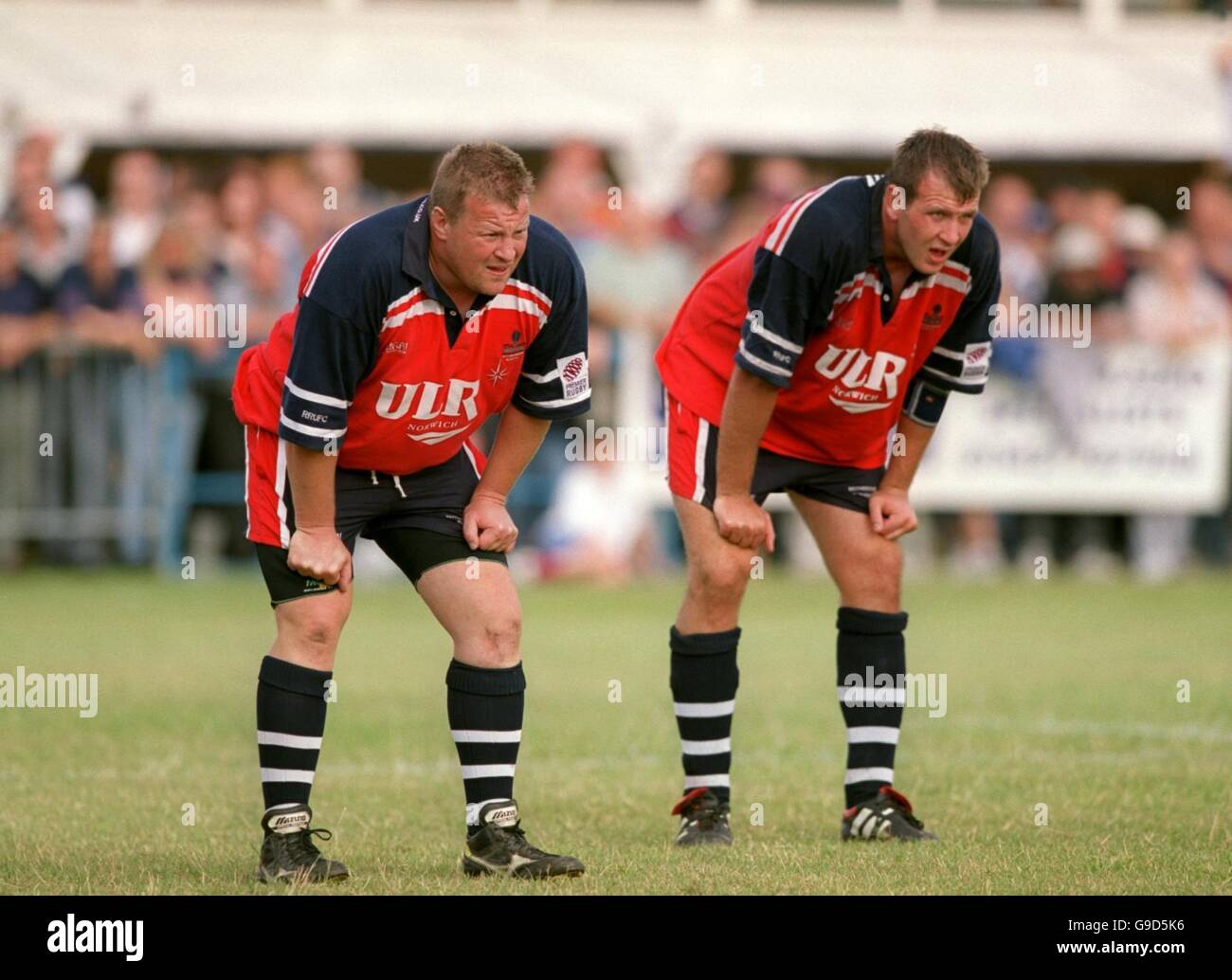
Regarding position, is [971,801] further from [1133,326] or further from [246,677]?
[1133,326]

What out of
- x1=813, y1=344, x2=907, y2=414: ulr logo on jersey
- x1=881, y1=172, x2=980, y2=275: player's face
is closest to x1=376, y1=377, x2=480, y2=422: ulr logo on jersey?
x1=813, y1=344, x2=907, y2=414: ulr logo on jersey

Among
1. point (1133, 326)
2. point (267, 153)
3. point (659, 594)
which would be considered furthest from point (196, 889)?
point (267, 153)

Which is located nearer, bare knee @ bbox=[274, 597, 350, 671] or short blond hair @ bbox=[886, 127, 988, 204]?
bare knee @ bbox=[274, 597, 350, 671]

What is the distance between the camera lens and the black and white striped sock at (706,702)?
22.6ft

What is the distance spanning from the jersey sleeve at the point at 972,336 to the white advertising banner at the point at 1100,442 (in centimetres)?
1094

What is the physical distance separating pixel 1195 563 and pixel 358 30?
10081 mm

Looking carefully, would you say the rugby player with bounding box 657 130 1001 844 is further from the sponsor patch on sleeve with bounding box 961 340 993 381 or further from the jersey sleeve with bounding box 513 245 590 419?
the jersey sleeve with bounding box 513 245 590 419

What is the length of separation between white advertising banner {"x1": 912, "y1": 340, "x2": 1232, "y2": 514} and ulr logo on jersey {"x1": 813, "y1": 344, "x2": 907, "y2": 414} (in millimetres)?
11206

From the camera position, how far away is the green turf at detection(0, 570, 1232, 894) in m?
6.17

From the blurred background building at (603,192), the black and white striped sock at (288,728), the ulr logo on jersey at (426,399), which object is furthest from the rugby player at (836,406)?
the blurred background building at (603,192)

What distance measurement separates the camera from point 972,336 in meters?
6.98

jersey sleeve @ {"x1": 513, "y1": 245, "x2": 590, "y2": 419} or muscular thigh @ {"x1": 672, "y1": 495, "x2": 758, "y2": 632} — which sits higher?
jersey sleeve @ {"x1": 513, "y1": 245, "x2": 590, "y2": 419}

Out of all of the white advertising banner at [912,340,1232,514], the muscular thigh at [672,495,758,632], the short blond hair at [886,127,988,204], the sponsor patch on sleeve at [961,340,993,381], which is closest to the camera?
the short blond hair at [886,127,988,204]

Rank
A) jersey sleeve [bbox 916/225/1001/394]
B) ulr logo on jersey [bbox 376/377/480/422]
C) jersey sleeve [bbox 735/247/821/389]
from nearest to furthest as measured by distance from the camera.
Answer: ulr logo on jersey [bbox 376/377/480/422] → jersey sleeve [bbox 735/247/821/389] → jersey sleeve [bbox 916/225/1001/394]
